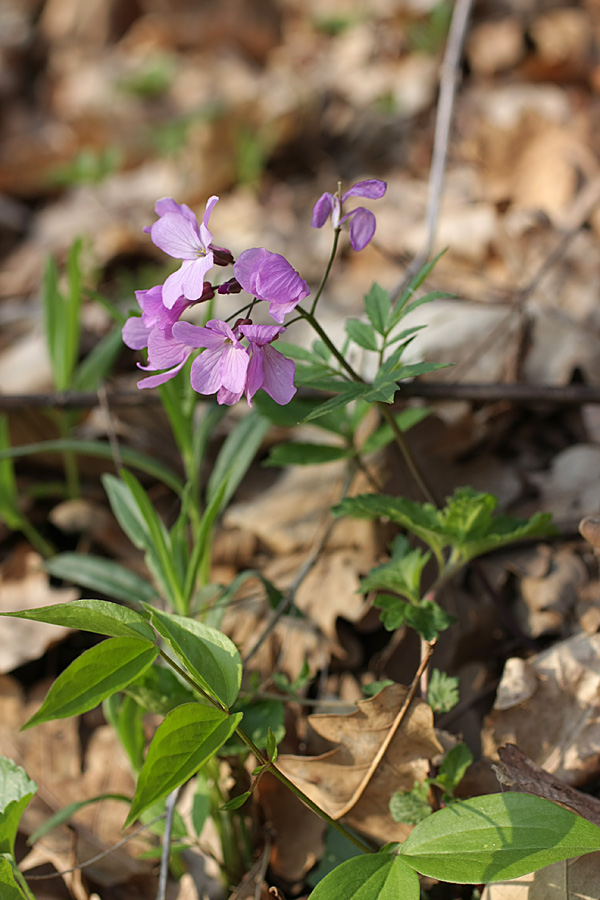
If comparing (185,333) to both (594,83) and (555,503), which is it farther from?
(594,83)

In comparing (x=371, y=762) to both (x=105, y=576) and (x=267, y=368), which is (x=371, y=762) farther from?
A: (x=105, y=576)

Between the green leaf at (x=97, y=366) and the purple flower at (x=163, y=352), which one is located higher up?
the purple flower at (x=163, y=352)

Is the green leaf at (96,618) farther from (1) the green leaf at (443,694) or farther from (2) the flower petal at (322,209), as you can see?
(2) the flower petal at (322,209)

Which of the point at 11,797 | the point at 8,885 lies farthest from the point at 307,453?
the point at 8,885

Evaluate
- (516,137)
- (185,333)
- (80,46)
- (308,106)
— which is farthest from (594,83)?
(80,46)

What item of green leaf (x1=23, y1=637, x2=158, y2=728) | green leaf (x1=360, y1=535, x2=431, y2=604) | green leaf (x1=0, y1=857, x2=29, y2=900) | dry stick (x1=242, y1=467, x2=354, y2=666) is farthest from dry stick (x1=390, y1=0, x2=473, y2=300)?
green leaf (x1=0, y1=857, x2=29, y2=900)

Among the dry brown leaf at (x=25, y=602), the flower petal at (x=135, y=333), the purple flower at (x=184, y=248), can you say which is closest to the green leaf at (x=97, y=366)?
the dry brown leaf at (x=25, y=602)

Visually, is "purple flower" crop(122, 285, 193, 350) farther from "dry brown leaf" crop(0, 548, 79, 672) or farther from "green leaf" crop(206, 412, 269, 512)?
"dry brown leaf" crop(0, 548, 79, 672)
